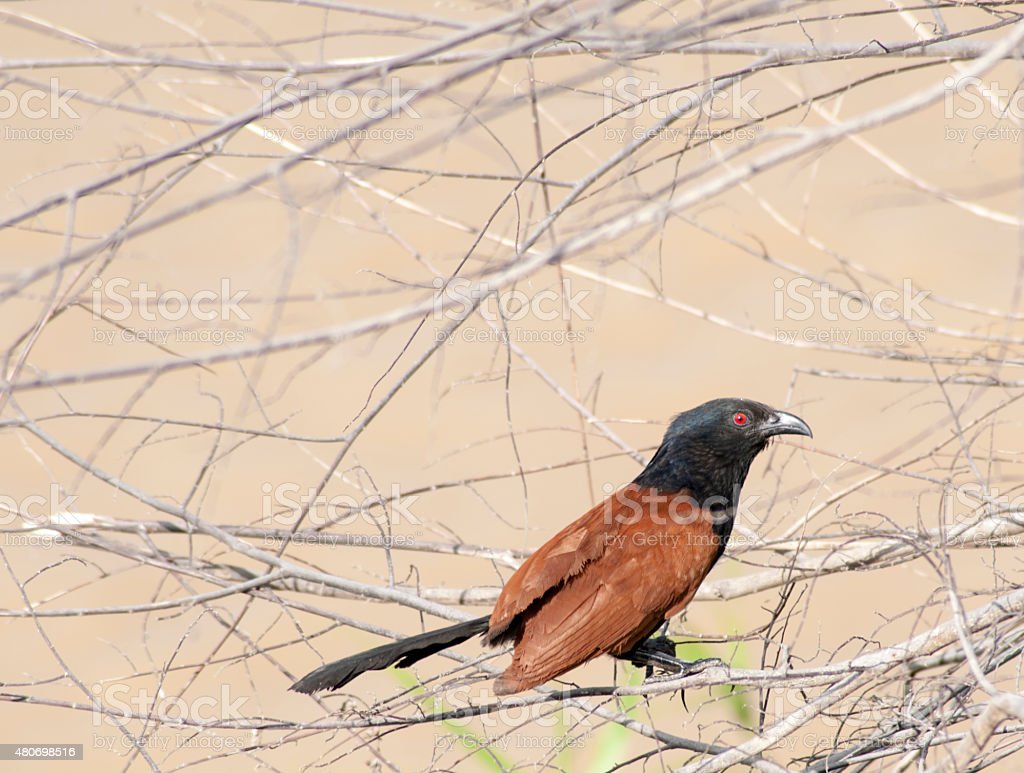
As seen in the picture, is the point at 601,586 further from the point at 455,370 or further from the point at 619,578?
the point at 455,370

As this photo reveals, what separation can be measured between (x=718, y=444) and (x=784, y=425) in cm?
24

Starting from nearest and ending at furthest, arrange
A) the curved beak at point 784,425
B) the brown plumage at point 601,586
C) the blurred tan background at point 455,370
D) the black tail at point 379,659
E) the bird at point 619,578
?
1. the black tail at point 379,659
2. the bird at point 619,578
3. the brown plumage at point 601,586
4. the curved beak at point 784,425
5. the blurred tan background at point 455,370

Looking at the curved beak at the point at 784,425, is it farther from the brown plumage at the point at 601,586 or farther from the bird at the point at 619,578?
the brown plumage at the point at 601,586

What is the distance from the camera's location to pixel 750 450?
4168 mm

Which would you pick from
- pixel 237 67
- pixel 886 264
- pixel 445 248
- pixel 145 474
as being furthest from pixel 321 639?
pixel 237 67

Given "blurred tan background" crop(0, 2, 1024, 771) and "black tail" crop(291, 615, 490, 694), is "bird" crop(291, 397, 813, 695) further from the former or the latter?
"blurred tan background" crop(0, 2, 1024, 771)

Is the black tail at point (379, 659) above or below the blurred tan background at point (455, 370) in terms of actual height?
below

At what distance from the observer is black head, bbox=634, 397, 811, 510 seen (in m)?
4.07

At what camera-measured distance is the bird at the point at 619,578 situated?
325 centimetres

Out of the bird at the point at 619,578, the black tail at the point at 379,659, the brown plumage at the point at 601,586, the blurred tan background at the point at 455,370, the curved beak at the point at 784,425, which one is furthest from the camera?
the blurred tan background at the point at 455,370

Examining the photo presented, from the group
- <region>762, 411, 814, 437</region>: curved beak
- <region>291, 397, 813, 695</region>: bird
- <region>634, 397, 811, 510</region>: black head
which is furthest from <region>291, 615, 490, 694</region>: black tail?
<region>762, 411, 814, 437</region>: curved beak

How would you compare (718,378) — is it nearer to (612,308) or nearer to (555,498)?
(612,308)

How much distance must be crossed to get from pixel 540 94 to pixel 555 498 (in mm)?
5323

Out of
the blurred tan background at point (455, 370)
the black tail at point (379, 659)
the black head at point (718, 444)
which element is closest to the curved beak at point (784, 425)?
the black head at point (718, 444)
